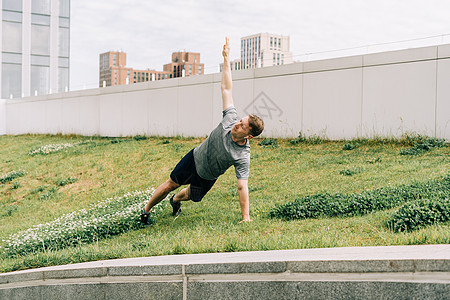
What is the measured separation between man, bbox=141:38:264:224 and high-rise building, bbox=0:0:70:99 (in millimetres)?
35462

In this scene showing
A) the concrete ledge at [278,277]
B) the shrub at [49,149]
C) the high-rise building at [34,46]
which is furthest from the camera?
the high-rise building at [34,46]

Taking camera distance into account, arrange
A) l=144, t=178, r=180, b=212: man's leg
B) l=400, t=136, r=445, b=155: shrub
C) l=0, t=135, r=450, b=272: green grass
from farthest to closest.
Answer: l=400, t=136, r=445, b=155: shrub → l=144, t=178, r=180, b=212: man's leg → l=0, t=135, r=450, b=272: green grass

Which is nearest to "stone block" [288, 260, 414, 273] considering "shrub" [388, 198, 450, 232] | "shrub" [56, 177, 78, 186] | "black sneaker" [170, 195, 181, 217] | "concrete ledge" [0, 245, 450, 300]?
"concrete ledge" [0, 245, 450, 300]

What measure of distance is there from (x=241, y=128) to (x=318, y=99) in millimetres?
9255

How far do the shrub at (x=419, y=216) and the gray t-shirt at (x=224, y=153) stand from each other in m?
2.08

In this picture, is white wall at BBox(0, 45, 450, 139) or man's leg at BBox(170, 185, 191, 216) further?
white wall at BBox(0, 45, 450, 139)

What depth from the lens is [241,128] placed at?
19.2 feet

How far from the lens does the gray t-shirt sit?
6105 mm

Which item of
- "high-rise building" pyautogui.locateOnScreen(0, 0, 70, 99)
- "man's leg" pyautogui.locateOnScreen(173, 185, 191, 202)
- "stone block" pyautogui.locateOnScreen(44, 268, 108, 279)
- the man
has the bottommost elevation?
"stone block" pyautogui.locateOnScreen(44, 268, 108, 279)

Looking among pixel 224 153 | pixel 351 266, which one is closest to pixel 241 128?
pixel 224 153

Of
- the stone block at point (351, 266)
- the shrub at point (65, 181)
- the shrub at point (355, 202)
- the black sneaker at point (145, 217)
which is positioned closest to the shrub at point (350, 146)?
the shrub at point (355, 202)

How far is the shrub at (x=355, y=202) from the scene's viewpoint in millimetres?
6281

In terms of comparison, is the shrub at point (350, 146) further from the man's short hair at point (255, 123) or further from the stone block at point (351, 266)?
the stone block at point (351, 266)

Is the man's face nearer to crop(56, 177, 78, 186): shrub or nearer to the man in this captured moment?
the man
